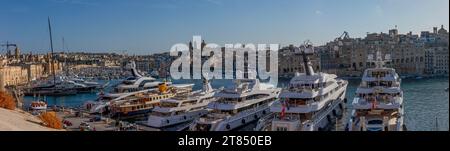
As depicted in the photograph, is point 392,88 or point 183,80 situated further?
point 183,80

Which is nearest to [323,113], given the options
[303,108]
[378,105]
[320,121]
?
[320,121]

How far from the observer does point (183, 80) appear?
31.2 metres

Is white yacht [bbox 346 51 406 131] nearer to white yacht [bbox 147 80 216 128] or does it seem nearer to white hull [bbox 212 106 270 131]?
white hull [bbox 212 106 270 131]

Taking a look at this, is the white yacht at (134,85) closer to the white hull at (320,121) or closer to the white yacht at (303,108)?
the white hull at (320,121)

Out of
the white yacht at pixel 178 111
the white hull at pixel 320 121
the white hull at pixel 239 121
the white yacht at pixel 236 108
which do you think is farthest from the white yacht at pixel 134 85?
the white hull at pixel 320 121

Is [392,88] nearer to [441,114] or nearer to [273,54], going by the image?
[441,114]

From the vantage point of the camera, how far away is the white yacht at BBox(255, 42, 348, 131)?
25.4 ft

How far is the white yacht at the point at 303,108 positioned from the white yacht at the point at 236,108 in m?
0.88

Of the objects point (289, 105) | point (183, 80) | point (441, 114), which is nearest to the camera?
point (289, 105)

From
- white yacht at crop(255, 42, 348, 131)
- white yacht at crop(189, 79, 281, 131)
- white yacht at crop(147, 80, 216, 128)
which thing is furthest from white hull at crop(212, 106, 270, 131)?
A: white yacht at crop(147, 80, 216, 128)

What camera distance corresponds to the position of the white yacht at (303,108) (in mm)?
7731
